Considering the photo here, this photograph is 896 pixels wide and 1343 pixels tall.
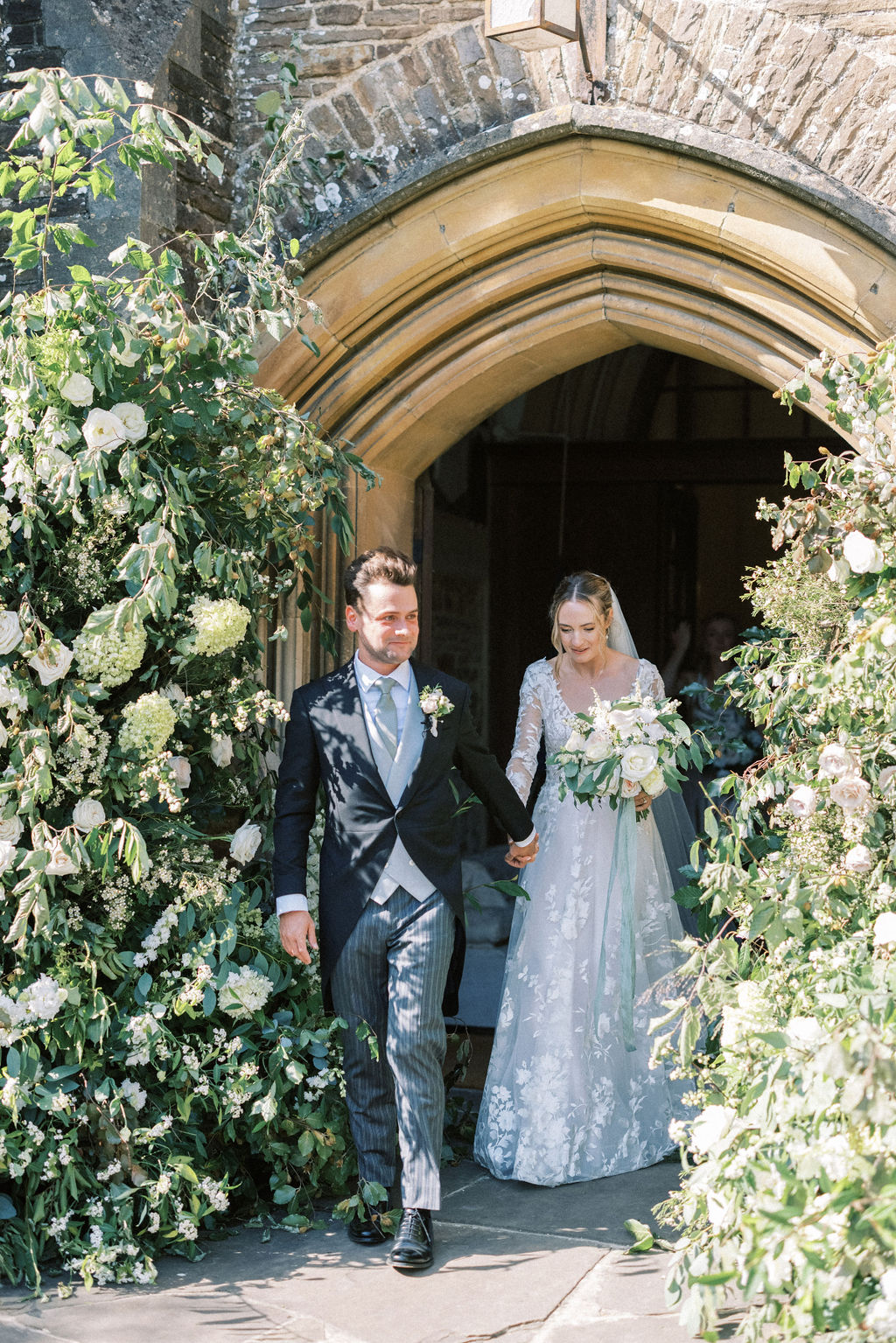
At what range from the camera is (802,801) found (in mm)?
2922

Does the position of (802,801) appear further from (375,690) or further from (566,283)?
(566,283)

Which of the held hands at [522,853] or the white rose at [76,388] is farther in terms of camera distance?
the held hands at [522,853]

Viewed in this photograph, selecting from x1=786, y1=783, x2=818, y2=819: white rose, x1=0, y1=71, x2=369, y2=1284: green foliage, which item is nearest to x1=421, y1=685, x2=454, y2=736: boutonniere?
x1=0, y1=71, x2=369, y2=1284: green foliage

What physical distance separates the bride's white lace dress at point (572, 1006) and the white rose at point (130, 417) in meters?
1.47

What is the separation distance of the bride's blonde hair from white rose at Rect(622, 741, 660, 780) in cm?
64

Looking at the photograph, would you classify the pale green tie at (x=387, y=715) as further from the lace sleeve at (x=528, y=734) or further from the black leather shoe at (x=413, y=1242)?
the black leather shoe at (x=413, y=1242)

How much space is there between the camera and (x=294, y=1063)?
10.9 feet

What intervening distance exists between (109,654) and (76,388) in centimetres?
61

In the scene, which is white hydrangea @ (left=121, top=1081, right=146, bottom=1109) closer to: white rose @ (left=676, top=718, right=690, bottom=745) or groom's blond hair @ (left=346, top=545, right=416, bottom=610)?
groom's blond hair @ (left=346, top=545, right=416, bottom=610)

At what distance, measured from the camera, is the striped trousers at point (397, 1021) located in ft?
10.7

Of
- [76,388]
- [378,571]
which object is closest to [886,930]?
[378,571]

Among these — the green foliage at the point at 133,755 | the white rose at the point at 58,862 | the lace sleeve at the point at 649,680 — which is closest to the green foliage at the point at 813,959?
the lace sleeve at the point at 649,680

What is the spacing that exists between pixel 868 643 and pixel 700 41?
6.80 ft

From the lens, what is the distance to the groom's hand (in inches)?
131
